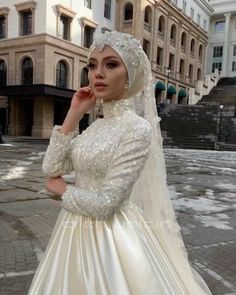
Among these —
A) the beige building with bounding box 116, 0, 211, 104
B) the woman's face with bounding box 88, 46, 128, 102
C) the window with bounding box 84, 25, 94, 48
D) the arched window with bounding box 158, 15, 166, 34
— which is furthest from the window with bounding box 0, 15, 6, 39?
the woman's face with bounding box 88, 46, 128, 102

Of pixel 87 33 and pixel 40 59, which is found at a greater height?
pixel 87 33

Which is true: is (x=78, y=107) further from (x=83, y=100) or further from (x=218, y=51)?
(x=218, y=51)

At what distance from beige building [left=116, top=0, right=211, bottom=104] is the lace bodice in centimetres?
3532

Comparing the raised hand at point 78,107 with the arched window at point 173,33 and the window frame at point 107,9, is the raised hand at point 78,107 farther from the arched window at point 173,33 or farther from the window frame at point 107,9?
the arched window at point 173,33

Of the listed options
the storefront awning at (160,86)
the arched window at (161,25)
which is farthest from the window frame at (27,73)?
the arched window at (161,25)

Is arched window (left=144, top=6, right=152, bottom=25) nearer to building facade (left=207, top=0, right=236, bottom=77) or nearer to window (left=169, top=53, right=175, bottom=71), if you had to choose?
window (left=169, top=53, right=175, bottom=71)

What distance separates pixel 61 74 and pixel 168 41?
54.8 feet

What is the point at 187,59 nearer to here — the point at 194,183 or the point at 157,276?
the point at 194,183

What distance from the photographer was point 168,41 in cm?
4219

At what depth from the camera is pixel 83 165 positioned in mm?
1783

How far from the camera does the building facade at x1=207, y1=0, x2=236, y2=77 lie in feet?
174

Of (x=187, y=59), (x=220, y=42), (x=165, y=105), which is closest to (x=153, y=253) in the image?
Answer: (x=165, y=105)

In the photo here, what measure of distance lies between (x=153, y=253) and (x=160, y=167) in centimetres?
59

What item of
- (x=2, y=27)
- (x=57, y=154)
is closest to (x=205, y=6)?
(x=2, y=27)
